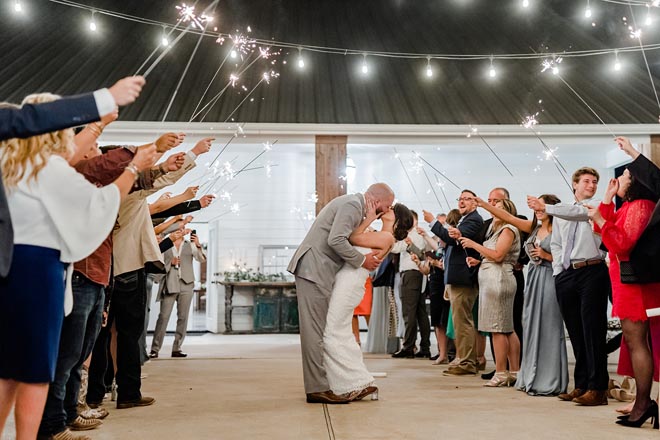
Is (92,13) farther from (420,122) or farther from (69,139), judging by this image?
(69,139)

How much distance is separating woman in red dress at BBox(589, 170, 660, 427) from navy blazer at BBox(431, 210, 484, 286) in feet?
6.21

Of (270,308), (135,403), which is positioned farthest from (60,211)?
(270,308)

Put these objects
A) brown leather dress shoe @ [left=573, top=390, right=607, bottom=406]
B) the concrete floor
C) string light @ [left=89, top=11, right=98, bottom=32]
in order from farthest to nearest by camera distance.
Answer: string light @ [left=89, top=11, right=98, bottom=32], brown leather dress shoe @ [left=573, top=390, right=607, bottom=406], the concrete floor

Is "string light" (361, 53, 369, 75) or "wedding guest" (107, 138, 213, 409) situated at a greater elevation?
"string light" (361, 53, 369, 75)

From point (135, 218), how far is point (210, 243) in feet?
28.8

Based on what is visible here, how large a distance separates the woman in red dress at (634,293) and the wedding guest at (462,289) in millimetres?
1969

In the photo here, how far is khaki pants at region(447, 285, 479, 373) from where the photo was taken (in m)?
5.48

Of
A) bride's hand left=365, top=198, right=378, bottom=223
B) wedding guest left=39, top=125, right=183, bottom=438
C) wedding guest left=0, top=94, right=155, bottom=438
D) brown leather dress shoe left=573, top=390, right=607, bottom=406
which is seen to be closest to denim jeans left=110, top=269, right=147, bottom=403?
wedding guest left=39, top=125, right=183, bottom=438

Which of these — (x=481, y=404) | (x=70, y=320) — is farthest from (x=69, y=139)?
(x=481, y=404)

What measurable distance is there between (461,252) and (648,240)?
2.42m

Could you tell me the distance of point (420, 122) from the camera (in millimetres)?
8398

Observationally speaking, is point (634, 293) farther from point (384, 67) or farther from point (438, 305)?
point (384, 67)

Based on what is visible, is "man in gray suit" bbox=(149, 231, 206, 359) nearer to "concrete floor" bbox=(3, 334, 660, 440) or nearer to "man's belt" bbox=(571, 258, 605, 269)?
"concrete floor" bbox=(3, 334, 660, 440)

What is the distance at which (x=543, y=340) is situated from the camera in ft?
14.2
